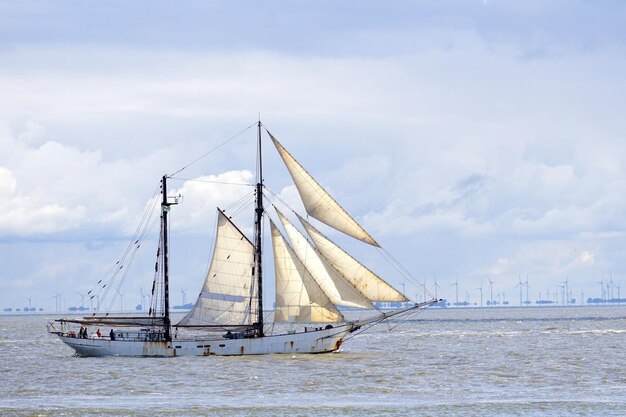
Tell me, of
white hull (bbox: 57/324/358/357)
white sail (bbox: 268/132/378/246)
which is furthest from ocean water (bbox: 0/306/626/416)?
white sail (bbox: 268/132/378/246)

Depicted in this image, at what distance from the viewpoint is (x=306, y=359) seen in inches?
3666

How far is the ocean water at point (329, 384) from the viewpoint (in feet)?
193

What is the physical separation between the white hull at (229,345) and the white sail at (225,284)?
199 centimetres

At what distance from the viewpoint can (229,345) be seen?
96562mm

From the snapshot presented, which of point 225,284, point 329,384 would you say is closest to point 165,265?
point 225,284

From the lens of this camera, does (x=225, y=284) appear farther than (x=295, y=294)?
Yes

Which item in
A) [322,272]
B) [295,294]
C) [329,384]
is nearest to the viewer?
[329,384]

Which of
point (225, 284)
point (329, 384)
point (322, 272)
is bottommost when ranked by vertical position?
point (329, 384)

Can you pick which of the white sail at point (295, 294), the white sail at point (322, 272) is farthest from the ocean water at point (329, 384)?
the white sail at point (322, 272)

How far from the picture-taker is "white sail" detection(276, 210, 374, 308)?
9312 cm

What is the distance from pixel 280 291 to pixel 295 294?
1.30m

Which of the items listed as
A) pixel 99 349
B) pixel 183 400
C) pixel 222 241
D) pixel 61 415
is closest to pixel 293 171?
pixel 222 241

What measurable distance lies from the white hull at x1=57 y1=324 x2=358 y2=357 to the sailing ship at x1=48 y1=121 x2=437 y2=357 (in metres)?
0.08

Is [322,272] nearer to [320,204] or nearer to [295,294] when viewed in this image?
[295,294]
